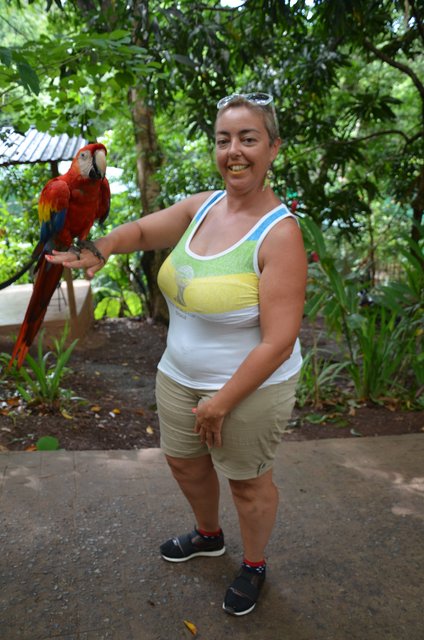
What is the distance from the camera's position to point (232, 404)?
Result: 1.45 metres

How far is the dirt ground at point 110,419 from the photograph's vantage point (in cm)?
306

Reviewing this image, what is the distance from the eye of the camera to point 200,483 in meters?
1.79

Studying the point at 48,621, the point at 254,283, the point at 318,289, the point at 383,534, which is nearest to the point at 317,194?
the point at 318,289

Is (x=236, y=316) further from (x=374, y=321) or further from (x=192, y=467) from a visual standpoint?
(x=374, y=321)

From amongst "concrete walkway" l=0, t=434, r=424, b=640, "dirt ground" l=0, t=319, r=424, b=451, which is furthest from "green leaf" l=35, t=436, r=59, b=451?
"concrete walkway" l=0, t=434, r=424, b=640

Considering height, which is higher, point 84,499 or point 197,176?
point 197,176

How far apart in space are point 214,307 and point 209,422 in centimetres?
31

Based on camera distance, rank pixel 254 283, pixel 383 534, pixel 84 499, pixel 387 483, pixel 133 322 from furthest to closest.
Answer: pixel 133 322 → pixel 387 483 → pixel 84 499 → pixel 383 534 → pixel 254 283

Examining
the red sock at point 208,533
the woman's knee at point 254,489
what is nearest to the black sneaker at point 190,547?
the red sock at point 208,533

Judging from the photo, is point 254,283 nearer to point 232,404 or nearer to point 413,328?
point 232,404

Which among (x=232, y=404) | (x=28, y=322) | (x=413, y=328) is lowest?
(x=413, y=328)

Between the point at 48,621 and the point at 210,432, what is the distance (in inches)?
28.9

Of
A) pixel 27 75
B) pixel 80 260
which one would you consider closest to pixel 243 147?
pixel 80 260

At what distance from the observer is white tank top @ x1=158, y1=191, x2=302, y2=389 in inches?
56.1
